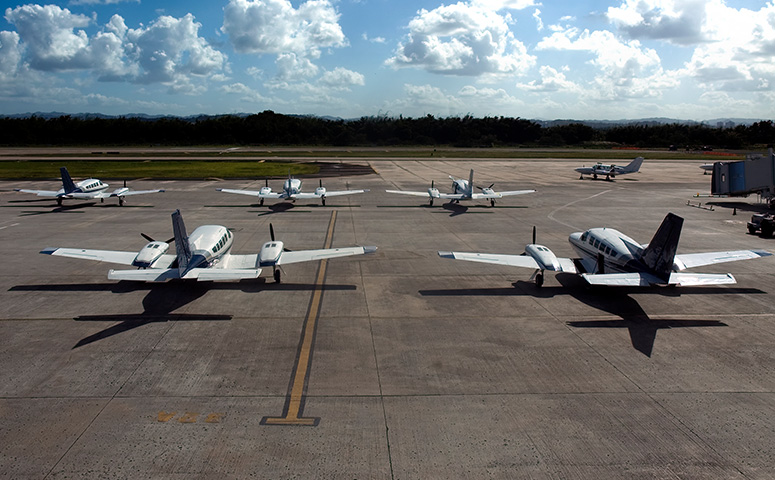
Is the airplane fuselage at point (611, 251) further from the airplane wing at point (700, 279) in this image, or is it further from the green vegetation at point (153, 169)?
the green vegetation at point (153, 169)

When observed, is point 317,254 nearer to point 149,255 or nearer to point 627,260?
point 149,255

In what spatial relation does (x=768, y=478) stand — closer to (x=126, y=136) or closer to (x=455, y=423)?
(x=455, y=423)

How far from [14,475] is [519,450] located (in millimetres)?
9988

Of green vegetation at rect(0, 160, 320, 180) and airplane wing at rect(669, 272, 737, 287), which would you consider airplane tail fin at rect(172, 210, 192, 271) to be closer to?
airplane wing at rect(669, 272, 737, 287)

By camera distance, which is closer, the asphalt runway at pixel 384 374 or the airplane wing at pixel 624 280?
the asphalt runway at pixel 384 374

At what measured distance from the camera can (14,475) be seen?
29.9 feet

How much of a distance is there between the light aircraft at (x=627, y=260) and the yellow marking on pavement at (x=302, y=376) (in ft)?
19.4

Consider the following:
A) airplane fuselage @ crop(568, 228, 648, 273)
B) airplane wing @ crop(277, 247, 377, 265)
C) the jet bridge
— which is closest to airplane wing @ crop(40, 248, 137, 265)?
airplane wing @ crop(277, 247, 377, 265)

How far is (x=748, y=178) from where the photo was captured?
4622 cm

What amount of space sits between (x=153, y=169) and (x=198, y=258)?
207 ft

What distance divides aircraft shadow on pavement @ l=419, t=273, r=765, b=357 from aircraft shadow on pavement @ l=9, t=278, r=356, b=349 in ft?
23.3

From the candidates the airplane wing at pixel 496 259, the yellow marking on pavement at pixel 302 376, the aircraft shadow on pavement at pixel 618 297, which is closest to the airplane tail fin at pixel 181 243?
the yellow marking on pavement at pixel 302 376

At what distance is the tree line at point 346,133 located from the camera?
469 feet

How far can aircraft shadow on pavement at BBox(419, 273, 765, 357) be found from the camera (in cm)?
1653
